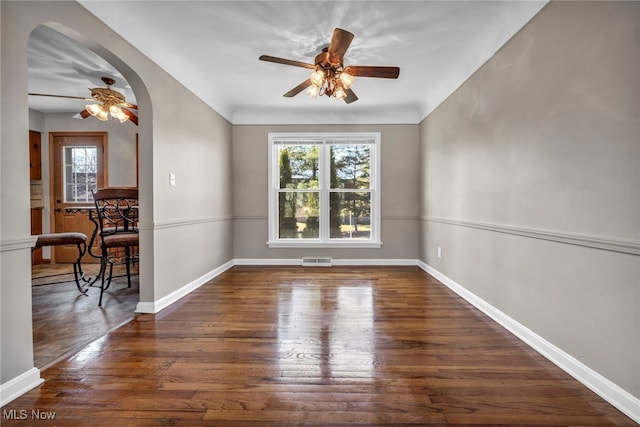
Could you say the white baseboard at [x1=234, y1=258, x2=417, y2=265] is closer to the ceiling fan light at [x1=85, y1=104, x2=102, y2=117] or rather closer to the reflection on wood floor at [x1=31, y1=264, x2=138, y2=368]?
the reflection on wood floor at [x1=31, y1=264, x2=138, y2=368]

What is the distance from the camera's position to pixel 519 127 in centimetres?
233

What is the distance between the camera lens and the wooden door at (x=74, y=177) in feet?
16.8

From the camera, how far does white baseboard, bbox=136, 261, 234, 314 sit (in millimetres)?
2881

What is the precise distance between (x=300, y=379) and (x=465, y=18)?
113 inches

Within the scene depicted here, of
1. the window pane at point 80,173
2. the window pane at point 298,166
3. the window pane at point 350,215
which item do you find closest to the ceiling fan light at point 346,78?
the window pane at point 298,166

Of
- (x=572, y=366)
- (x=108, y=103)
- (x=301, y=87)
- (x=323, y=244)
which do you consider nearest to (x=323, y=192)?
(x=323, y=244)

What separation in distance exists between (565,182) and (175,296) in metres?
3.47

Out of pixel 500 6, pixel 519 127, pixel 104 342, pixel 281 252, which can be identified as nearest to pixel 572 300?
pixel 519 127

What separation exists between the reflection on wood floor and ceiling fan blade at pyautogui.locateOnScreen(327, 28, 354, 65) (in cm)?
284

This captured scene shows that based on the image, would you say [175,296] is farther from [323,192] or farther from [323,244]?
[323,192]

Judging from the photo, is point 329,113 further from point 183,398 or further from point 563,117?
point 183,398

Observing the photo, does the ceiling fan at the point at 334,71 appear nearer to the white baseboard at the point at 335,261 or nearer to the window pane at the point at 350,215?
the window pane at the point at 350,215

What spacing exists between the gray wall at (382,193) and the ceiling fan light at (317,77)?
2294 millimetres

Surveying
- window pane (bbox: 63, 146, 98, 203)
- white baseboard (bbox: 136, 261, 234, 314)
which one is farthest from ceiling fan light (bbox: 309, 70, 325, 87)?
window pane (bbox: 63, 146, 98, 203)
